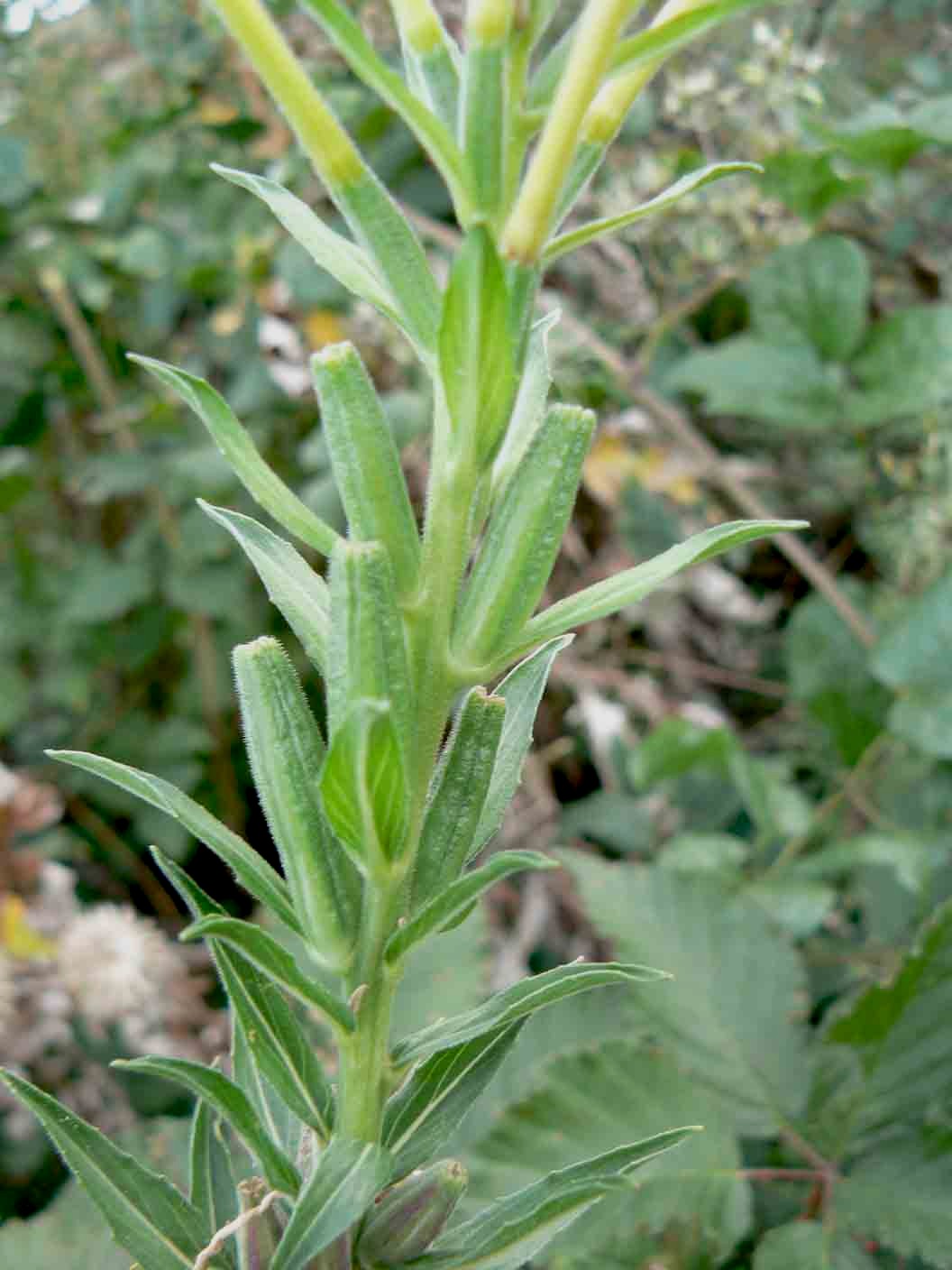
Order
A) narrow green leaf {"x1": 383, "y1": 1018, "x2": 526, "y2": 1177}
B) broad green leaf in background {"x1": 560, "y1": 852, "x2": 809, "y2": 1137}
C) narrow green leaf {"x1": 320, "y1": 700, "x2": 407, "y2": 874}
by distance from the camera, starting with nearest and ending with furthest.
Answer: narrow green leaf {"x1": 320, "y1": 700, "x2": 407, "y2": 874} < narrow green leaf {"x1": 383, "y1": 1018, "x2": 526, "y2": 1177} < broad green leaf in background {"x1": 560, "y1": 852, "x2": 809, "y2": 1137}

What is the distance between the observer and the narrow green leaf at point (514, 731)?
44cm

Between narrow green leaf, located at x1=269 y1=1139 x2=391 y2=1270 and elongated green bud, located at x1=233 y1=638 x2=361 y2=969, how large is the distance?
6 centimetres

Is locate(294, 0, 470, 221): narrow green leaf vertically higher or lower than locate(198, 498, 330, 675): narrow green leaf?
higher

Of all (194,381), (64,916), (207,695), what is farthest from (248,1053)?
(207,695)

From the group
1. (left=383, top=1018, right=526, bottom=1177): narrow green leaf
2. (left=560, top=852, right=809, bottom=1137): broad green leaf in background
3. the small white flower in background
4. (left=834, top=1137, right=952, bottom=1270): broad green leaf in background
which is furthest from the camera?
the small white flower in background

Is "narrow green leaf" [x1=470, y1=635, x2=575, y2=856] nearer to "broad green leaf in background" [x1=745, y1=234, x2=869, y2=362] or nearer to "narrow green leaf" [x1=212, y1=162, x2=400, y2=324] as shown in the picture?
"narrow green leaf" [x1=212, y1=162, x2=400, y2=324]

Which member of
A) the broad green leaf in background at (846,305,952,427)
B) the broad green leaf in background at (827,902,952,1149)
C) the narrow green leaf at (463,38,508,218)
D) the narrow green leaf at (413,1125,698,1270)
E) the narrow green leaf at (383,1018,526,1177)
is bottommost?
the broad green leaf in background at (827,902,952,1149)

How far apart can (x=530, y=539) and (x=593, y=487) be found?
124 cm

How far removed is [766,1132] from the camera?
881 millimetres

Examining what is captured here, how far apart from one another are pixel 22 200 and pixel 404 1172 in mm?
1483

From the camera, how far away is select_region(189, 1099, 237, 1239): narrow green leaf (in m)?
0.48

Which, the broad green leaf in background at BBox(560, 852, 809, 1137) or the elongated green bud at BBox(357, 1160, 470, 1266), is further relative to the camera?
the broad green leaf in background at BBox(560, 852, 809, 1137)

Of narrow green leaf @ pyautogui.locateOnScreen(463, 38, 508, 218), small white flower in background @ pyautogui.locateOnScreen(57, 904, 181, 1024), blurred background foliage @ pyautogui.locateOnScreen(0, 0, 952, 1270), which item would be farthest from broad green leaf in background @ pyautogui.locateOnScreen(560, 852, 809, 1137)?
narrow green leaf @ pyautogui.locateOnScreen(463, 38, 508, 218)

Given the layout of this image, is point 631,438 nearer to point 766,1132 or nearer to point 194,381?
point 766,1132
